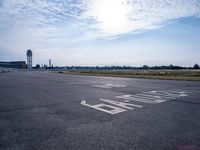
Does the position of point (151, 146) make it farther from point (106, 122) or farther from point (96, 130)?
point (106, 122)

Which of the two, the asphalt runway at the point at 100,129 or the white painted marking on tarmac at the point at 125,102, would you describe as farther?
the white painted marking on tarmac at the point at 125,102

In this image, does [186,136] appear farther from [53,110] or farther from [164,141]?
[53,110]

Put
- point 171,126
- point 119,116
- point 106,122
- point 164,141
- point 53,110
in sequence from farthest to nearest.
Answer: point 53,110 < point 119,116 < point 106,122 < point 171,126 < point 164,141

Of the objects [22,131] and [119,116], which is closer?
[22,131]

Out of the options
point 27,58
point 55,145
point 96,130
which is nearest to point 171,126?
point 96,130

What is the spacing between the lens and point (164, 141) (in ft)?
13.6

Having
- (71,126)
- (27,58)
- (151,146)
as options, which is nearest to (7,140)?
(71,126)

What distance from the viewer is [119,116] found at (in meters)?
6.32

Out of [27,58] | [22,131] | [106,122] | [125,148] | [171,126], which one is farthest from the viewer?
[27,58]

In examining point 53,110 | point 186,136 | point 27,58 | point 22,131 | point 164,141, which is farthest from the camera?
point 27,58

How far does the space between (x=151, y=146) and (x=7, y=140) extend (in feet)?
9.78

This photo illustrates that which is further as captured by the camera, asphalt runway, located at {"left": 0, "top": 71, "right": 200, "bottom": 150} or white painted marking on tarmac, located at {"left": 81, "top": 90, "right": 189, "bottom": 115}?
white painted marking on tarmac, located at {"left": 81, "top": 90, "right": 189, "bottom": 115}

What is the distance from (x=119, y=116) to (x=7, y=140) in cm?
330

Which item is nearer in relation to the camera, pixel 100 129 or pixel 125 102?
pixel 100 129
